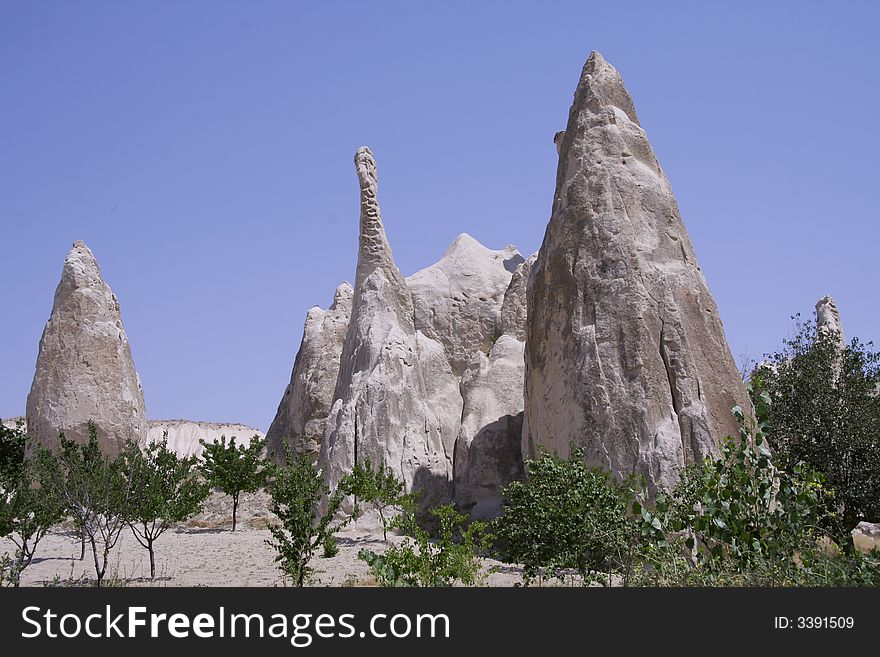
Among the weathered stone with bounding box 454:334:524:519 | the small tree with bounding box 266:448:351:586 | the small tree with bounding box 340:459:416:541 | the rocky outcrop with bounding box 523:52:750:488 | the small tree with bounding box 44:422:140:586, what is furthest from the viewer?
the weathered stone with bounding box 454:334:524:519

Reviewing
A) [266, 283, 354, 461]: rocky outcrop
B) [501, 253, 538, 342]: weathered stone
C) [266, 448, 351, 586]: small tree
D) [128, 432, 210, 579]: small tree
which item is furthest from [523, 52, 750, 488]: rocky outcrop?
[266, 283, 354, 461]: rocky outcrop

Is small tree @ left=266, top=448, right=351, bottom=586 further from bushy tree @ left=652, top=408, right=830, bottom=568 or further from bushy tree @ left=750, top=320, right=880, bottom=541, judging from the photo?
bushy tree @ left=750, top=320, right=880, bottom=541

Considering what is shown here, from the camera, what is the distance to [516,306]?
2562cm

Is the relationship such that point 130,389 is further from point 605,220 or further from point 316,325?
point 605,220

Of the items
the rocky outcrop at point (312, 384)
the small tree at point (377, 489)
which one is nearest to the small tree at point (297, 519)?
the small tree at point (377, 489)

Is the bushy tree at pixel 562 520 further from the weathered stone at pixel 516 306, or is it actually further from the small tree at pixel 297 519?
the weathered stone at pixel 516 306

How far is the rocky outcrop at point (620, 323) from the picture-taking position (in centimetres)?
1606

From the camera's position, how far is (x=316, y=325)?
2773cm

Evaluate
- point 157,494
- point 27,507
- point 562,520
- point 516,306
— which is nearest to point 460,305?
point 516,306

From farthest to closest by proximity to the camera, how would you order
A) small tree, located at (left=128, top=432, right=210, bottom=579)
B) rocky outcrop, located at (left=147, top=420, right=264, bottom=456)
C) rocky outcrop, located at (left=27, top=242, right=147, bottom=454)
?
rocky outcrop, located at (left=147, top=420, right=264, bottom=456)
rocky outcrop, located at (left=27, top=242, right=147, bottom=454)
small tree, located at (left=128, top=432, right=210, bottom=579)

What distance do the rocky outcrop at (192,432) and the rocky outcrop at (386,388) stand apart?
2501 cm

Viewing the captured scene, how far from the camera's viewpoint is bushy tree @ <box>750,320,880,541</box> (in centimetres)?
1786

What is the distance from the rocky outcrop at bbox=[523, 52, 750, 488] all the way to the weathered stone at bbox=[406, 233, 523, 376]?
26.3ft
